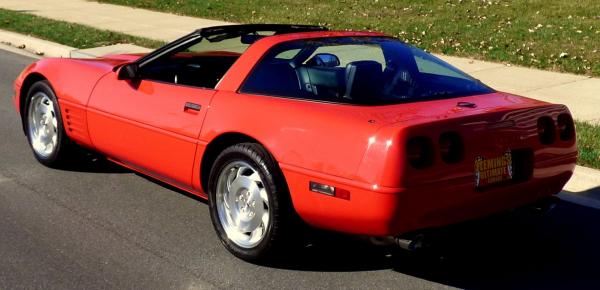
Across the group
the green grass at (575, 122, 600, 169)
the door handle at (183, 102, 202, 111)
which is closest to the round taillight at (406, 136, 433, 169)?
the door handle at (183, 102, 202, 111)

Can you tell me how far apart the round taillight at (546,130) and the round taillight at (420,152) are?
900mm

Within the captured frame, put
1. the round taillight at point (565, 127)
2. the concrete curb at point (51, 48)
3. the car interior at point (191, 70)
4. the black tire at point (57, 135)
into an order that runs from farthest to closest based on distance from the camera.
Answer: the concrete curb at point (51, 48) < the black tire at point (57, 135) < the car interior at point (191, 70) < the round taillight at point (565, 127)

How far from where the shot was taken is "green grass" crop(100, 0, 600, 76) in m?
11.4

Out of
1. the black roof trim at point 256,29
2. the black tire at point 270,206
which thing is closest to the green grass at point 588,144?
the black roof trim at point 256,29

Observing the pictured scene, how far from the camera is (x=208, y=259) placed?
184 inches

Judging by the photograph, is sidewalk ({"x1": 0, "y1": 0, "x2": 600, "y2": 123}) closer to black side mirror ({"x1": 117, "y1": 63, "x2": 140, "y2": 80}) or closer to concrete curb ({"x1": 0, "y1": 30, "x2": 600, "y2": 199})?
concrete curb ({"x1": 0, "y1": 30, "x2": 600, "y2": 199})

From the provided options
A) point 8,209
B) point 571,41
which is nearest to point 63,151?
point 8,209

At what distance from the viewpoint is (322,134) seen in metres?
4.16

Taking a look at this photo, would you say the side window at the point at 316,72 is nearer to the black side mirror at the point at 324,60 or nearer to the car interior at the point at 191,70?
the black side mirror at the point at 324,60

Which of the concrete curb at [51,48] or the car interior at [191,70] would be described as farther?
the concrete curb at [51,48]

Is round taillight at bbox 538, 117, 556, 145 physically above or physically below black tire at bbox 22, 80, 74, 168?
above

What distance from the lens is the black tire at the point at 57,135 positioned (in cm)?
618

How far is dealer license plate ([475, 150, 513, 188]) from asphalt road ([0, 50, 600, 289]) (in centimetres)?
27

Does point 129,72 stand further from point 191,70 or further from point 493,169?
point 493,169
